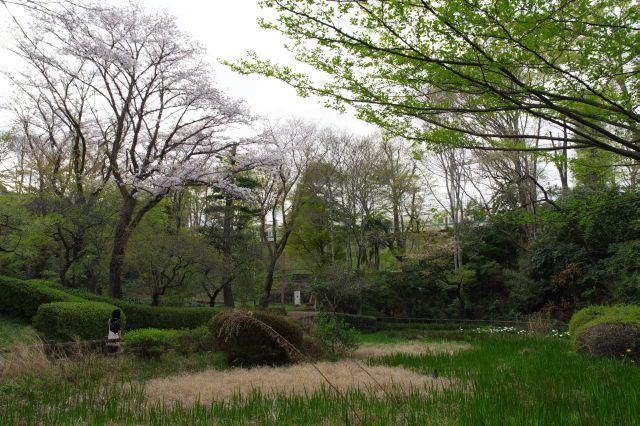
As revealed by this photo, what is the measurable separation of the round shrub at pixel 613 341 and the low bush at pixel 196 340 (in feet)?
28.1

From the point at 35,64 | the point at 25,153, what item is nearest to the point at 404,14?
the point at 35,64

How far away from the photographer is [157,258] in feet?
66.3

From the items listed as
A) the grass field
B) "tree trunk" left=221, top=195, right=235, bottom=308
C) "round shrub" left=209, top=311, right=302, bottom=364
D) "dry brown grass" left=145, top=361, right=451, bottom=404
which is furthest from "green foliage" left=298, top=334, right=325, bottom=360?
"tree trunk" left=221, top=195, right=235, bottom=308

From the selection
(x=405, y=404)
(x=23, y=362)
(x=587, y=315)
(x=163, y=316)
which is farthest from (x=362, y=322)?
(x=405, y=404)

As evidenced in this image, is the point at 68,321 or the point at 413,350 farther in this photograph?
the point at 68,321

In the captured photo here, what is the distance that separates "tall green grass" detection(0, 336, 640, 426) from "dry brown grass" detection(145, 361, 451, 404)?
381mm

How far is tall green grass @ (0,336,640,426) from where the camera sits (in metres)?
3.80

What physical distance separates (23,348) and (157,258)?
1228cm

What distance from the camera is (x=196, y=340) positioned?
1209cm

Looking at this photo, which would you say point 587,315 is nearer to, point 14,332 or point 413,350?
point 413,350

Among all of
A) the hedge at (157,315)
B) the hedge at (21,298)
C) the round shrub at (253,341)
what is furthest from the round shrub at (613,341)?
the hedge at (21,298)

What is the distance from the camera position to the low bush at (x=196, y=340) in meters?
11.9

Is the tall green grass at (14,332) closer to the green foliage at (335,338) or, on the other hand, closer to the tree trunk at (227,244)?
the green foliage at (335,338)

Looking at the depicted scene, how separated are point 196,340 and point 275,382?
5.80m
